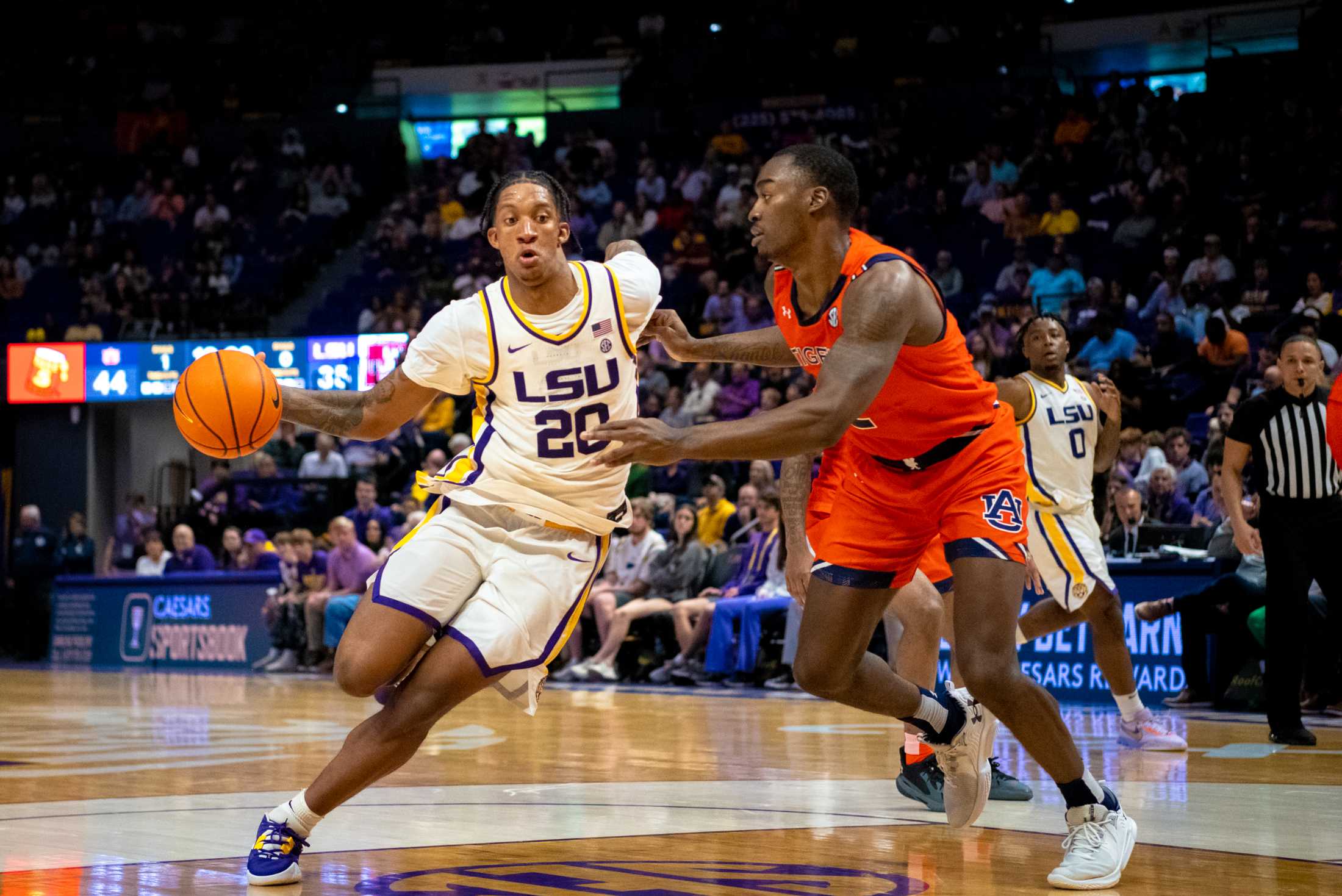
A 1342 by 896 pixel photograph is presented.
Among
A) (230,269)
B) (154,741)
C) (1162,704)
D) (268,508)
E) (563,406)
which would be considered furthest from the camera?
(230,269)

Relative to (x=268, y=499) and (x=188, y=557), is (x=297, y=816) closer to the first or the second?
(x=188, y=557)

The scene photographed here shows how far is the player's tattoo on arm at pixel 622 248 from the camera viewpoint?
4836 millimetres

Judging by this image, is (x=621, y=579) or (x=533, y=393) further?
(x=621, y=579)

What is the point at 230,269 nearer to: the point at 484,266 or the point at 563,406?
the point at 484,266

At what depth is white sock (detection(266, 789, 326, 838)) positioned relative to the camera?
4.01 m

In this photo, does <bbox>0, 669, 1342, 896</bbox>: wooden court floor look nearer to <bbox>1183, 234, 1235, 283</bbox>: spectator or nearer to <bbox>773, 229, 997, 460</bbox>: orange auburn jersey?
<bbox>773, 229, 997, 460</bbox>: orange auburn jersey

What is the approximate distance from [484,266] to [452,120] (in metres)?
6.42

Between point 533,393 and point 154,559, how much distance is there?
45.8 ft

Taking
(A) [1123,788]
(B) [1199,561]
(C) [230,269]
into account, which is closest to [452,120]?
(C) [230,269]

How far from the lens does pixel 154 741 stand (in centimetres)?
798

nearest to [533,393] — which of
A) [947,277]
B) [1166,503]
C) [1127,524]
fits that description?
[1127,524]

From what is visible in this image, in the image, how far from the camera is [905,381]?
4371 millimetres

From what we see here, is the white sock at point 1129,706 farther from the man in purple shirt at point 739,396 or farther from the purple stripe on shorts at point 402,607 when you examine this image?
the man in purple shirt at point 739,396

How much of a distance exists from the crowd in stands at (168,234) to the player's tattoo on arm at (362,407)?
17935 millimetres
